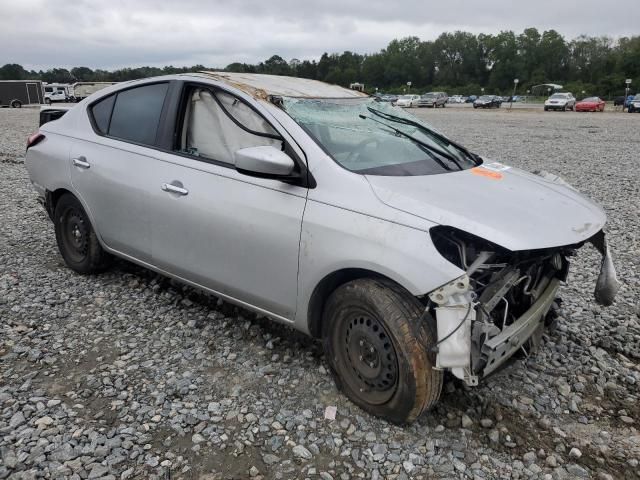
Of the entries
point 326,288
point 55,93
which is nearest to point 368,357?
point 326,288

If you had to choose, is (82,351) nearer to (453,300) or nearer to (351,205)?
(351,205)

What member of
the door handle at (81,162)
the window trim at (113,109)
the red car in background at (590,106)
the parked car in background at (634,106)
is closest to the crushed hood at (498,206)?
the window trim at (113,109)

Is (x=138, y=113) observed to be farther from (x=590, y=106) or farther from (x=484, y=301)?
(x=590, y=106)

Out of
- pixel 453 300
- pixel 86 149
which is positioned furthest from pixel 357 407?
pixel 86 149

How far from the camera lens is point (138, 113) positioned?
400 cm

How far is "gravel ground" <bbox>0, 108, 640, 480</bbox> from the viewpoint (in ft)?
8.32

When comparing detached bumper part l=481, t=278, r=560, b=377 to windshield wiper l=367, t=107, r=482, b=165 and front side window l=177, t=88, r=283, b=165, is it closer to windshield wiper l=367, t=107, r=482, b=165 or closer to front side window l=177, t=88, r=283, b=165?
windshield wiper l=367, t=107, r=482, b=165

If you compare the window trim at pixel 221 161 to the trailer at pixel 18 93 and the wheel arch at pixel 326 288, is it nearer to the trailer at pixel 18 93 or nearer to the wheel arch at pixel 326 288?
the wheel arch at pixel 326 288

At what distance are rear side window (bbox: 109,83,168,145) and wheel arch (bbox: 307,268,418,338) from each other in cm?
177

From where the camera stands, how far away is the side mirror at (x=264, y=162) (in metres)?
2.79

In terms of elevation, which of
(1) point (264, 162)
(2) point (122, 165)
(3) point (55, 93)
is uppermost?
(1) point (264, 162)

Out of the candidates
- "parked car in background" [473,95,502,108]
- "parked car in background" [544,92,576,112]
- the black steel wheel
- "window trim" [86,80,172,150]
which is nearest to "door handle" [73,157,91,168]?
"window trim" [86,80,172,150]

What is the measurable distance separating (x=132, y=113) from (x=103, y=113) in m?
0.46

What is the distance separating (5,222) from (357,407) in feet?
18.8
